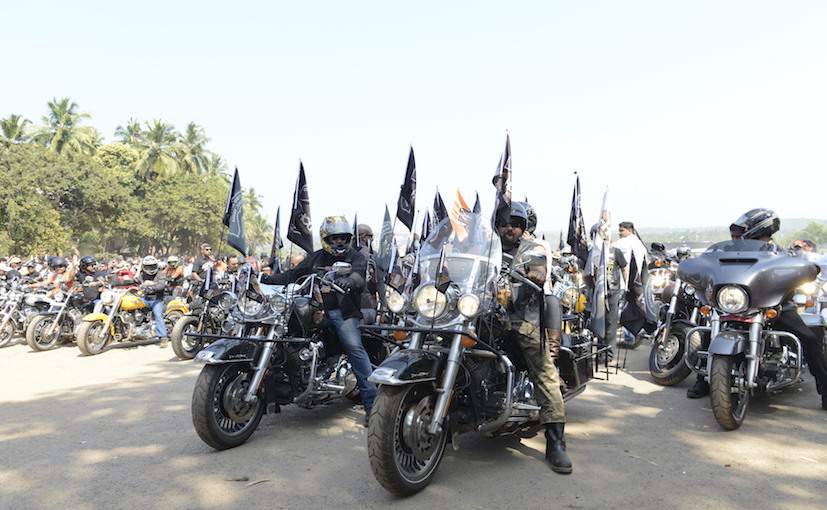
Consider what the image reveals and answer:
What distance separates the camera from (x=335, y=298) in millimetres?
5277

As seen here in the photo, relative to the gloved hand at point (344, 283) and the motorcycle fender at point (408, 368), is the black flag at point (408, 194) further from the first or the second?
the motorcycle fender at point (408, 368)

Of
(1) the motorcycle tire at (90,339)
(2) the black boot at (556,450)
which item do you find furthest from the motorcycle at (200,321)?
(2) the black boot at (556,450)

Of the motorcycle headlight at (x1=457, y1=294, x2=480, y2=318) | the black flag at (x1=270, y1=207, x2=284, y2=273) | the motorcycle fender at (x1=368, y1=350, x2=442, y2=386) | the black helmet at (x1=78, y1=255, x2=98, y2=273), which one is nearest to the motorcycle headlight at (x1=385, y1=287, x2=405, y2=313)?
the motorcycle fender at (x1=368, y1=350, x2=442, y2=386)

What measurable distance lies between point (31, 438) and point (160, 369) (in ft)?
11.3

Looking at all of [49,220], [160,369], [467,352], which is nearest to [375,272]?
[467,352]

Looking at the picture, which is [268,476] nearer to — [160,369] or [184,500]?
[184,500]

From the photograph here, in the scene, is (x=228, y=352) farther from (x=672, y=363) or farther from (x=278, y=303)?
(x=672, y=363)

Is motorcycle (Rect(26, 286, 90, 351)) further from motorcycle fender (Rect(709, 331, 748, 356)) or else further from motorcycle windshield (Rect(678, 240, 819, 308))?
motorcycle fender (Rect(709, 331, 748, 356))

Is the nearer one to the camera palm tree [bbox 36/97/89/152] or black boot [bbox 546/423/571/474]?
black boot [bbox 546/423/571/474]

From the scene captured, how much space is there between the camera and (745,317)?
4.93m

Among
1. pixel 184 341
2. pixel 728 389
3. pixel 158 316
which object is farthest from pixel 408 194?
pixel 728 389

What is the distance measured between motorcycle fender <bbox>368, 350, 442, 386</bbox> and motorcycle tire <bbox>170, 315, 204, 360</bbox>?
606 centimetres

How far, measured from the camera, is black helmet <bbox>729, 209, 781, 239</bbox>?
551cm

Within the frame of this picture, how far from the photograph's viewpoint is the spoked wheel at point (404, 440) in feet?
11.2
